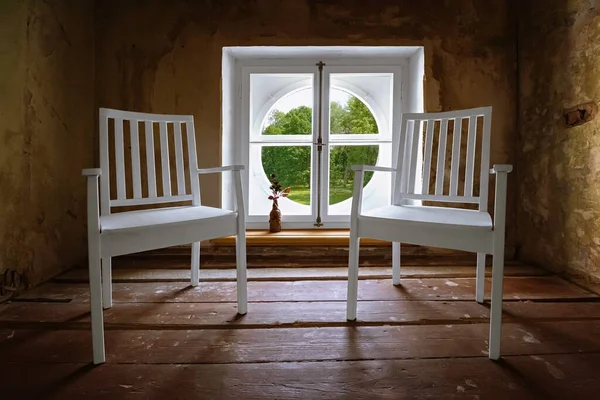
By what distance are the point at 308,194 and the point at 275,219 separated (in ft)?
1.01

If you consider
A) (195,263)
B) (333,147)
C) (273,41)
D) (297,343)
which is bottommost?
(297,343)

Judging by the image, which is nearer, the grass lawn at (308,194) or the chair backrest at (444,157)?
the chair backrest at (444,157)

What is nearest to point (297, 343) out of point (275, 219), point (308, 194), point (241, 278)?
point (241, 278)

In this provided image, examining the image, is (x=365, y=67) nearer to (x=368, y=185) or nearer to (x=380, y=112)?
(x=380, y=112)

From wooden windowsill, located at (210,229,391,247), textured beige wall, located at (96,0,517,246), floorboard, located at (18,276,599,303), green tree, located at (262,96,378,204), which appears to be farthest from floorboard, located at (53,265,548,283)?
green tree, located at (262,96,378,204)

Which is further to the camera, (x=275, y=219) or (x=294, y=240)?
(x=275, y=219)

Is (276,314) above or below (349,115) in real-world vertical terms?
below

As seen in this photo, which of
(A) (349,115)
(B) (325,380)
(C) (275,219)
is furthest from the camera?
(A) (349,115)

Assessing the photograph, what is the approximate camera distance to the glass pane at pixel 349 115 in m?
2.49

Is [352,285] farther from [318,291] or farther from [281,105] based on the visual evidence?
[281,105]

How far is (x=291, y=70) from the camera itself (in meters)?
2.44

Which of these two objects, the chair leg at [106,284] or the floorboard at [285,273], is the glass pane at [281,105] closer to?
the floorboard at [285,273]

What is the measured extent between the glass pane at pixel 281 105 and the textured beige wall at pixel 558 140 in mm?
1315

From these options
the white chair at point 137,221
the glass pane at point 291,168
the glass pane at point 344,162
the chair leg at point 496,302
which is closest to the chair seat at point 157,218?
the white chair at point 137,221
